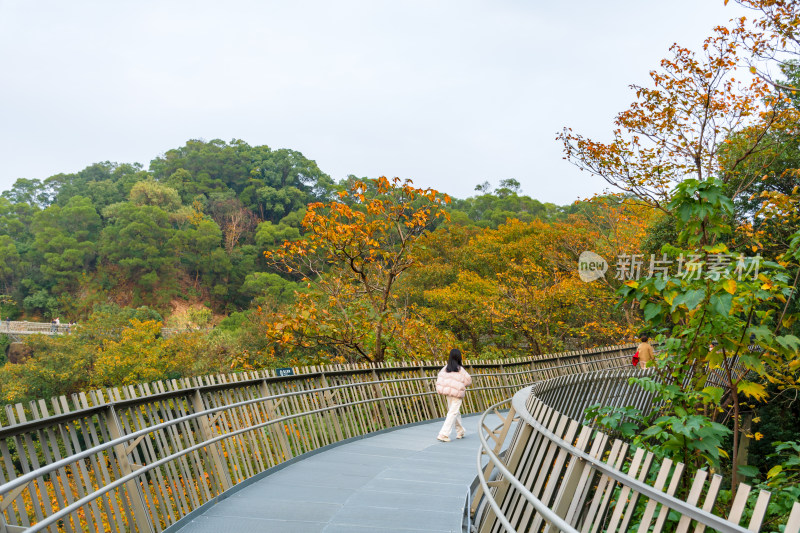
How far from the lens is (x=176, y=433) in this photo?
6.17m

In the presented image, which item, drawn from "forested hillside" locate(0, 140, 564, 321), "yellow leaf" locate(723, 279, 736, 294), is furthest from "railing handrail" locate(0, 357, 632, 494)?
"forested hillside" locate(0, 140, 564, 321)

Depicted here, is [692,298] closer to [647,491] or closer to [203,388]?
[647,491]

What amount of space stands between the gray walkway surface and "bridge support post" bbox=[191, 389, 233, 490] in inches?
9.0

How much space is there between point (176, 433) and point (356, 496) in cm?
198

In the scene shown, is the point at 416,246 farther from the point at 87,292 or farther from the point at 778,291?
the point at 87,292

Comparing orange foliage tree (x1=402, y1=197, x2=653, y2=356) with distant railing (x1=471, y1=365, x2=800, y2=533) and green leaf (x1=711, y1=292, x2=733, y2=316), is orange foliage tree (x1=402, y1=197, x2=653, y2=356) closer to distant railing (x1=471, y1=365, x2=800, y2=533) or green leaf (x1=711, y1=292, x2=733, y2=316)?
green leaf (x1=711, y1=292, x2=733, y2=316)

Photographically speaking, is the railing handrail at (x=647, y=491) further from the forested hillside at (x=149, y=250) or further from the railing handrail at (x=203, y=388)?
the forested hillside at (x=149, y=250)

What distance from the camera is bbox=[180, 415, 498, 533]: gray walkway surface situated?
204 inches

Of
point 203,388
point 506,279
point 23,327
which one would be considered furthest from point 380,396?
point 23,327

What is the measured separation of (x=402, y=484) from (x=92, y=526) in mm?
3204

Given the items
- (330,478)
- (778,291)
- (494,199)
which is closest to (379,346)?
(330,478)

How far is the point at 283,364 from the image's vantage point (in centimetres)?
1956

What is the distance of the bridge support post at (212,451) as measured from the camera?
6402 mm

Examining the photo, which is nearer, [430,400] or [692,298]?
[692,298]
